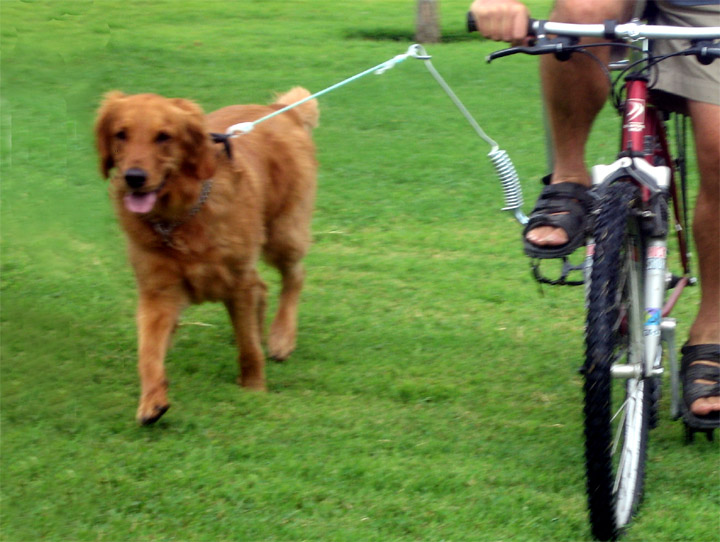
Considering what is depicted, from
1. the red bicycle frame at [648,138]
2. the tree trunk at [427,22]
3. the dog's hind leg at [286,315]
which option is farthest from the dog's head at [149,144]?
the tree trunk at [427,22]

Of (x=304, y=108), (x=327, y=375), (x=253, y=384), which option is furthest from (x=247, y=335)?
(x=304, y=108)

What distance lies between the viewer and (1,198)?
609 cm

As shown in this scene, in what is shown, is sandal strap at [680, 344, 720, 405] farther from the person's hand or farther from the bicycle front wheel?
the person's hand

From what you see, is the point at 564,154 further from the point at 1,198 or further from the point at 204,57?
the point at 204,57

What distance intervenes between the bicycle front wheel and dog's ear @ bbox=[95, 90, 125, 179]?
86.1 inches

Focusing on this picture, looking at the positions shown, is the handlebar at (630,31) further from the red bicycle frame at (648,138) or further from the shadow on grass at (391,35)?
the shadow on grass at (391,35)

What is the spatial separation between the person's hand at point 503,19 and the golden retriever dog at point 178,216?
4.84ft

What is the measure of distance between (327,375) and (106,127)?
148 centimetres

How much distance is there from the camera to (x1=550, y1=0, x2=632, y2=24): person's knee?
141 inches

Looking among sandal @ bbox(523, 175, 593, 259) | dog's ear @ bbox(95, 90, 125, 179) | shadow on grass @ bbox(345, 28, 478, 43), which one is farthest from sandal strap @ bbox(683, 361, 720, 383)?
shadow on grass @ bbox(345, 28, 478, 43)

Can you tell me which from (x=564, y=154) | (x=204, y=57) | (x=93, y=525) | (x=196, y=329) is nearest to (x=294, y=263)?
(x=196, y=329)

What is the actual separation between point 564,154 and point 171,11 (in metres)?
10.9

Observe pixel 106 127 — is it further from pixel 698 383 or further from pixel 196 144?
pixel 698 383

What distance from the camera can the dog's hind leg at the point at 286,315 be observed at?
493 cm
